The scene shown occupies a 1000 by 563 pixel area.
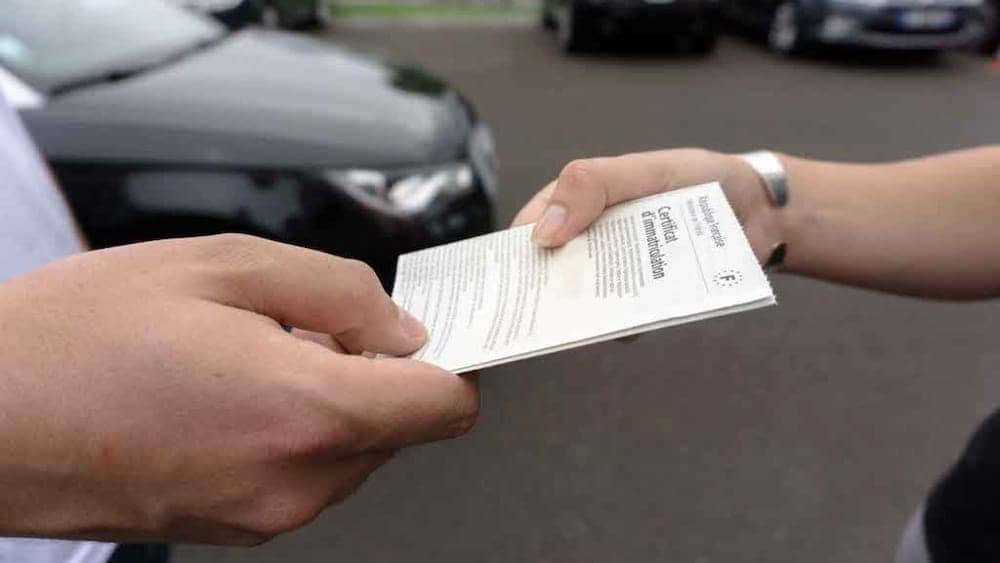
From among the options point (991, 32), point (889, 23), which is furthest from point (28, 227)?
point (991, 32)

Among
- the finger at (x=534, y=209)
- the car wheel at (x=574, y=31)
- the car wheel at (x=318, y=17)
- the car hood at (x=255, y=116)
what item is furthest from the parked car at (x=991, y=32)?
the finger at (x=534, y=209)

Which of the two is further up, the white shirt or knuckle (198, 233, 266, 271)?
knuckle (198, 233, 266, 271)

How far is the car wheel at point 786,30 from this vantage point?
28.1 feet

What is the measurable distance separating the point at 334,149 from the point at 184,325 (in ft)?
6.33

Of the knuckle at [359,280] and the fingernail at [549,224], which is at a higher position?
the knuckle at [359,280]

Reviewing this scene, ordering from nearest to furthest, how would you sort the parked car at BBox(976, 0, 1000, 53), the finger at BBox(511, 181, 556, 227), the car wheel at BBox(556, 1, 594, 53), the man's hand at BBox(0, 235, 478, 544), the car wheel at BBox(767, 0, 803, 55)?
the man's hand at BBox(0, 235, 478, 544) < the finger at BBox(511, 181, 556, 227) < the car wheel at BBox(767, 0, 803, 55) < the car wheel at BBox(556, 1, 594, 53) < the parked car at BBox(976, 0, 1000, 53)

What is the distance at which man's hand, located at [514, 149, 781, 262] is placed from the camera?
102 cm

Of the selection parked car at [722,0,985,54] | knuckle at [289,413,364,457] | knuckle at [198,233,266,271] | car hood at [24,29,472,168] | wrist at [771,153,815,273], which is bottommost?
parked car at [722,0,985,54]

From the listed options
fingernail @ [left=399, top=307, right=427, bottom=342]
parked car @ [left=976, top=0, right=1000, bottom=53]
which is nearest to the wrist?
fingernail @ [left=399, top=307, right=427, bottom=342]

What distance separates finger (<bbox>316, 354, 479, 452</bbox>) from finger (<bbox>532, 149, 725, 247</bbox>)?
0.30 meters

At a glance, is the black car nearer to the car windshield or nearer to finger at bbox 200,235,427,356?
the car windshield

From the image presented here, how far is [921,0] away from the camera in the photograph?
26.1 ft

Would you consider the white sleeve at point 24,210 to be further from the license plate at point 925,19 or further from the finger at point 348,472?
the license plate at point 925,19

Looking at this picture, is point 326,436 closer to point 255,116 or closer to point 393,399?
point 393,399
